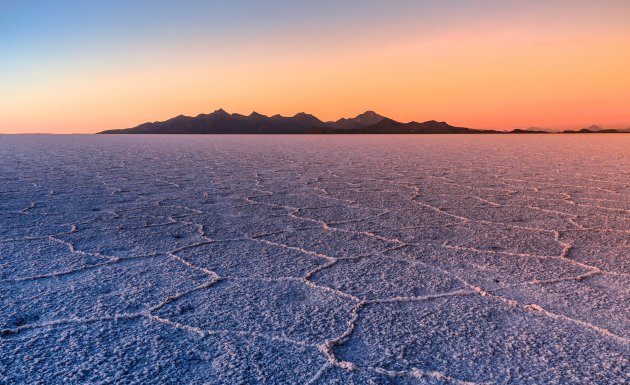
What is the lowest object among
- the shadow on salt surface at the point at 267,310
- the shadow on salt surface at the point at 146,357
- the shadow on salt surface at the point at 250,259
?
the shadow on salt surface at the point at 250,259

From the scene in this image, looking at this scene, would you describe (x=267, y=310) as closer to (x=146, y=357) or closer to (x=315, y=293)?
(x=315, y=293)

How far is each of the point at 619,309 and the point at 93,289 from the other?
5.40ft

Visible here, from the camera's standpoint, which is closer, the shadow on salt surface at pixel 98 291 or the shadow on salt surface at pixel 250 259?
the shadow on salt surface at pixel 98 291

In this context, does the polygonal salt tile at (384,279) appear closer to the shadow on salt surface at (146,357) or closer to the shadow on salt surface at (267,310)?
the shadow on salt surface at (267,310)

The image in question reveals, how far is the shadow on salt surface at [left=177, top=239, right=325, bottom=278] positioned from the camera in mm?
1866

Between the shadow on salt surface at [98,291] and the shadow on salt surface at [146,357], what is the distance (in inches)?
5.0

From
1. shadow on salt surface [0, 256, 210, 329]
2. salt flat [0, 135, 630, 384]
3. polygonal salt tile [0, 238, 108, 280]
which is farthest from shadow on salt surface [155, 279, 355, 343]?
polygonal salt tile [0, 238, 108, 280]

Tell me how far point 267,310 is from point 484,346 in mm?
614

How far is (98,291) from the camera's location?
5.33 feet

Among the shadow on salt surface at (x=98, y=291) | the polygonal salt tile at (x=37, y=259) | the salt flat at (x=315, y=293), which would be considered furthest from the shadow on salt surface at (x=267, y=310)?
the polygonal salt tile at (x=37, y=259)

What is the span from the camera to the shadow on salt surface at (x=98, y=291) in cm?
145

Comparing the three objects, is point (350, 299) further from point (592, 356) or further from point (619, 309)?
point (619, 309)

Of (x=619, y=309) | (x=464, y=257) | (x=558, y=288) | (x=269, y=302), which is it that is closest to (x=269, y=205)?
(x=464, y=257)

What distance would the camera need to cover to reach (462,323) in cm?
138
